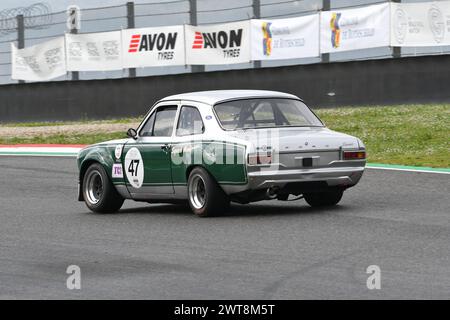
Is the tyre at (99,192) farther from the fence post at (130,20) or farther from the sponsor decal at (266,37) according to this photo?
the fence post at (130,20)

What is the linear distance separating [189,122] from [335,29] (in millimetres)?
13986

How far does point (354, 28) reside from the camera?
1014 inches

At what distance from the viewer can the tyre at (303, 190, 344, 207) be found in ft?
42.1

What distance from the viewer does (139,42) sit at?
97.3ft

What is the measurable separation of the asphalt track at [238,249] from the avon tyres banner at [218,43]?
1337 centimetres

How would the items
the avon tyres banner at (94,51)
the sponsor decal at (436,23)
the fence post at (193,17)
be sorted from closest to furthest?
the sponsor decal at (436,23) → the fence post at (193,17) → the avon tyres banner at (94,51)

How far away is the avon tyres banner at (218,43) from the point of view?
27.8m

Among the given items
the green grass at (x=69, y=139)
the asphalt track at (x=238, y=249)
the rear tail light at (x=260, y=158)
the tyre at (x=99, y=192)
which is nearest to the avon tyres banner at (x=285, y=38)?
the green grass at (x=69, y=139)

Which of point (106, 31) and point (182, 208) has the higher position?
point (106, 31)

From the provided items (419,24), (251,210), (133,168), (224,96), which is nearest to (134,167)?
(133,168)

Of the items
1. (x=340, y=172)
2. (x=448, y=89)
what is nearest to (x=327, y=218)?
(x=340, y=172)

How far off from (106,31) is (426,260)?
22.4 metres

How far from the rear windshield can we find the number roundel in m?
1.15

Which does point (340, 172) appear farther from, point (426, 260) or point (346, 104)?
point (346, 104)
